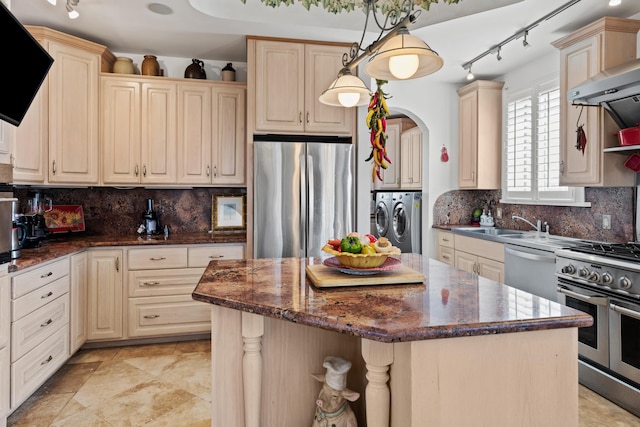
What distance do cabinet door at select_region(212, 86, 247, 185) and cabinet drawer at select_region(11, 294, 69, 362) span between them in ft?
5.17

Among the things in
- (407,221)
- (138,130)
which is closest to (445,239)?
(407,221)

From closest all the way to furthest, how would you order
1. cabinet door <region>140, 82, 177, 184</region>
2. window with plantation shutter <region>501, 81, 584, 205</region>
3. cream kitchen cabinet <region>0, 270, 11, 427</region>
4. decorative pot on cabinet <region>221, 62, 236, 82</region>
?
cream kitchen cabinet <region>0, 270, 11, 427</region>, cabinet door <region>140, 82, 177, 184</region>, window with plantation shutter <region>501, 81, 584, 205</region>, decorative pot on cabinet <region>221, 62, 236, 82</region>

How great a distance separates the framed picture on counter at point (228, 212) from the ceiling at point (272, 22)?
1.43 m

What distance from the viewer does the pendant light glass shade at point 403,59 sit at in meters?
1.50

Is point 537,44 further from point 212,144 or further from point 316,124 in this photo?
point 212,144

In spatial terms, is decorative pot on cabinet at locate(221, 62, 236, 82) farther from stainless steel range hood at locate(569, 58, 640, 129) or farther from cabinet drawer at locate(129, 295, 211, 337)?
stainless steel range hood at locate(569, 58, 640, 129)

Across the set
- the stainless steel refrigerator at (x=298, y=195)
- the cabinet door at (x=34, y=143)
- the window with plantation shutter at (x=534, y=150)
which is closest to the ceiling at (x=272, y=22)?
the window with plantation shutter at (x=534, y=150)

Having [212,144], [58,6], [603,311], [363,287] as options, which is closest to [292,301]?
[363,287]

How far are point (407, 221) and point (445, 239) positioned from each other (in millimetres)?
841

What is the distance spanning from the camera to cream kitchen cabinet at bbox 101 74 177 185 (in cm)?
340

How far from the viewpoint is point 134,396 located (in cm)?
247

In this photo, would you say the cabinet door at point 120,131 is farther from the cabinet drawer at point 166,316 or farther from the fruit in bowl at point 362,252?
the fruit in bowl at point 362,252

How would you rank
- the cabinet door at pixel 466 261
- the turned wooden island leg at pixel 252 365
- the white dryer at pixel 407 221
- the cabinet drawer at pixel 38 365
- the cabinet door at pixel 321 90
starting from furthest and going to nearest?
1. the white dryer at pixel 407 221
2. the cabinet door at pixel 466 261
3. the cabinet door at pixel 321 90
4. the cabinet drawer at pixel 38 365
5. the turned wooden island leg at pixel 252 365

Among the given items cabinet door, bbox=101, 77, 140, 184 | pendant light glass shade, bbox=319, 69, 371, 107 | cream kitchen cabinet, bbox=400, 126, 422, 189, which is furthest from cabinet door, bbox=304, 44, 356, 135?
cream kitchen cabinet, bbox=400, 126, 422, 189
